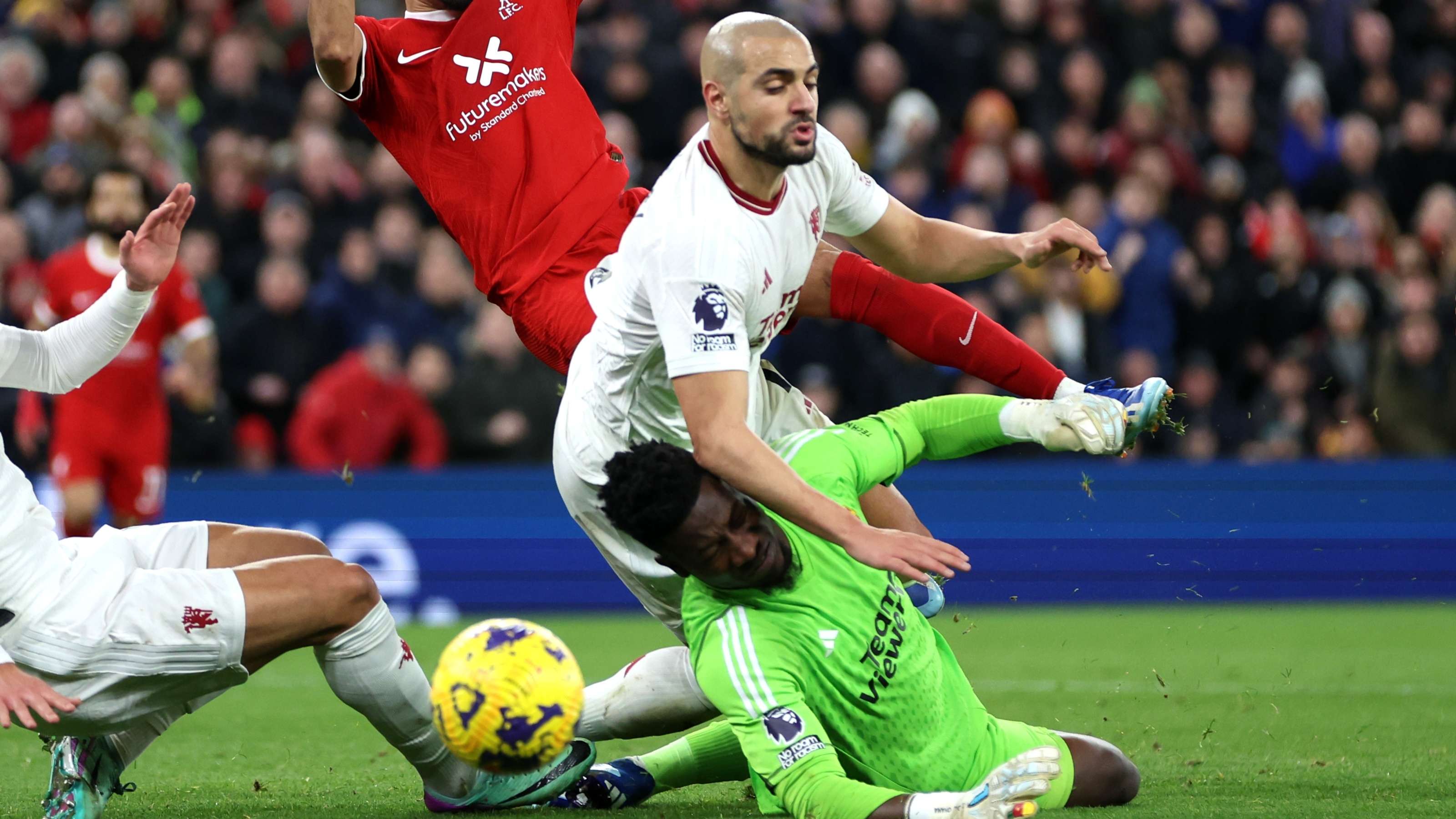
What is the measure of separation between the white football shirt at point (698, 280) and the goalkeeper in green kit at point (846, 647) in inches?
13.8

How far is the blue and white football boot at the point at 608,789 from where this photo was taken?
5.55m

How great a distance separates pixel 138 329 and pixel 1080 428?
658cm

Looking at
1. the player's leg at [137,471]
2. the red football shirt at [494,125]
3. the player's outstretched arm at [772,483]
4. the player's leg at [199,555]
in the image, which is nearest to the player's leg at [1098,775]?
the player's outstretched arm at [772,483]

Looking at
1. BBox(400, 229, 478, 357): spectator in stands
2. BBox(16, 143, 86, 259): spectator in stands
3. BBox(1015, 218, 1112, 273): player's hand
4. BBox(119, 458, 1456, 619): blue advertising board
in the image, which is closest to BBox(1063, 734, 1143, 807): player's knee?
BBox(1015, 218, 1112, 273): player's hand

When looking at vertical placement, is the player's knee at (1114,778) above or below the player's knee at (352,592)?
below

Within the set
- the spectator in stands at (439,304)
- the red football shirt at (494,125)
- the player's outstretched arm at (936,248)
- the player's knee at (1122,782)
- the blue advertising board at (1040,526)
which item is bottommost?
the blue advertising board at (1040,526)

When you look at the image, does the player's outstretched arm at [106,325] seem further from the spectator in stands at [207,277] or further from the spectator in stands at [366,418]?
the spectator in stands at [207,277]

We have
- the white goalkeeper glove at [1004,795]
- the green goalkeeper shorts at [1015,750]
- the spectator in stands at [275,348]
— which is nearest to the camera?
the white goalkeeper glove at [1004,795]

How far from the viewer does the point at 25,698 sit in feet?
14.7

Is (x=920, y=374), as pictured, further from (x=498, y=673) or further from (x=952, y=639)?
(x=498, y=673)

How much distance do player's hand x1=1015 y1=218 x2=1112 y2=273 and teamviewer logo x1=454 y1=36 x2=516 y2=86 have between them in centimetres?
188

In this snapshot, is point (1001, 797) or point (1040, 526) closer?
point (1001, 797)

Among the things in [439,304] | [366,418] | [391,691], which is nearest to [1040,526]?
[439,304]

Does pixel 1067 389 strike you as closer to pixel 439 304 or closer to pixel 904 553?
pixel 904 553
